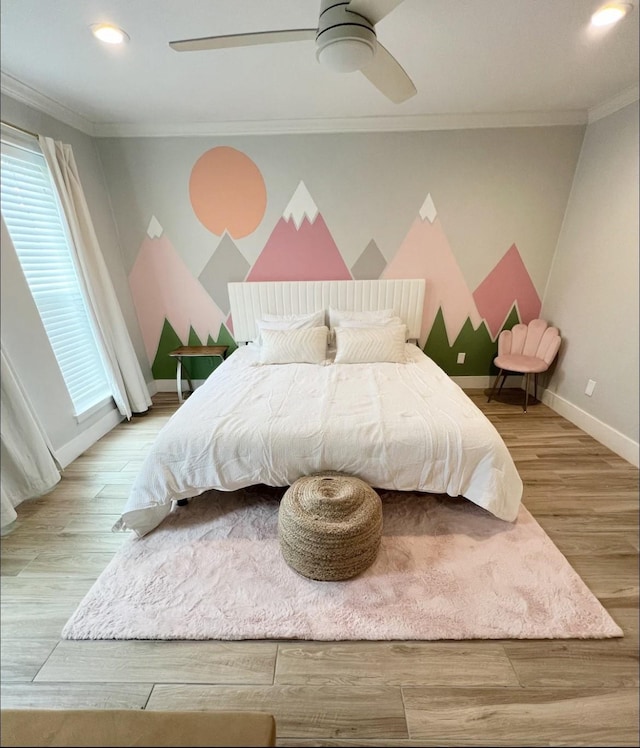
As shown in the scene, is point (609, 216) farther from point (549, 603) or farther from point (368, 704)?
point (368, 704)

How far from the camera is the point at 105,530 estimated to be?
1638mm

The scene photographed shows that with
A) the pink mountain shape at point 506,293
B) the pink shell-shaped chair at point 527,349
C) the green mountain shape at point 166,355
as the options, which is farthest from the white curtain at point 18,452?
the pink mountain shape at point 506,293

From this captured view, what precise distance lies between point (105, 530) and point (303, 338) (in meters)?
1.70

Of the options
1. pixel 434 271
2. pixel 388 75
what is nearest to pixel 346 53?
pixel 388 75

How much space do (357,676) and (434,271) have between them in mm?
2831

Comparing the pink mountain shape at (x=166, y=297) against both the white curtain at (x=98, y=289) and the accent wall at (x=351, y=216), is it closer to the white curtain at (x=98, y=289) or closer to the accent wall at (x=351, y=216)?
the accent wall at (x=351, y=216)

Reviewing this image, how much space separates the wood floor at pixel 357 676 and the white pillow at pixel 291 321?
6.08 feet

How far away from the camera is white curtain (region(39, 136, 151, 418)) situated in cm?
214

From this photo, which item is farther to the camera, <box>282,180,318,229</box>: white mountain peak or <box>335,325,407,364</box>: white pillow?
<box>282,180,318,229</box>: white mountain peak

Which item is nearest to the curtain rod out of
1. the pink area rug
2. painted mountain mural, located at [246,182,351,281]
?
painted mountain mural, located at [246,182,351,281]

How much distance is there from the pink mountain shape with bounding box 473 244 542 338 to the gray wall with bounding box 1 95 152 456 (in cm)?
335

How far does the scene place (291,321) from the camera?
273 centimetres

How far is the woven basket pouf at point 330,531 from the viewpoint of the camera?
1244mm

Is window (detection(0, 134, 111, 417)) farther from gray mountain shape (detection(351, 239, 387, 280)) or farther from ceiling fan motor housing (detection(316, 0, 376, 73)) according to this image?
gray mountain shape (detection(351, 239, 387, 280))
